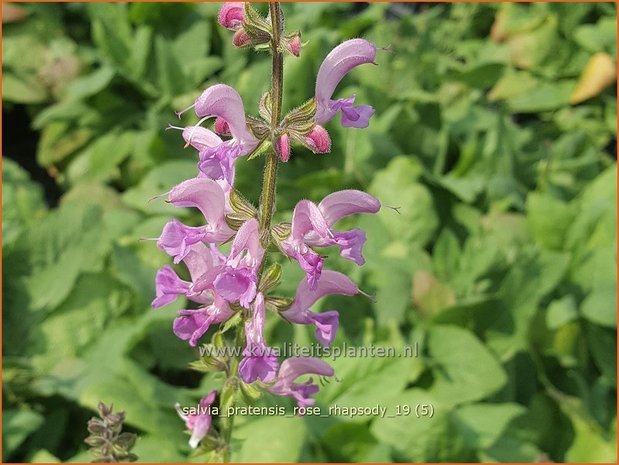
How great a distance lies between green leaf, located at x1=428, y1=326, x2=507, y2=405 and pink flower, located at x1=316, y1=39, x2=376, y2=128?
1602 mm

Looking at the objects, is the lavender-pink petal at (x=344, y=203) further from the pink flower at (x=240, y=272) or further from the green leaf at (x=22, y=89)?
the green leaf at (x=22, y=89)

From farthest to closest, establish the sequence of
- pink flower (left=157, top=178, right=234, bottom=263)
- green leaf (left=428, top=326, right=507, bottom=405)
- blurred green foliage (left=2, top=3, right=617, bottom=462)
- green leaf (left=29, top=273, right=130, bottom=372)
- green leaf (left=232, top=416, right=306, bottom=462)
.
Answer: green leaf (left=29, top=273, right=130, bottom=372)
green leaf (left=428, top=326, right=507, bottom=405)
blurred green foliage (left=2, top=3, right=617, bottom=462)
green leaf (left=232, top=416, right=306, bottom=462)
pink flower (left=157, top=178, right=234, bottom=263)

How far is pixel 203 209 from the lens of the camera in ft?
4.33

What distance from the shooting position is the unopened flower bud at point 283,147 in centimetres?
118

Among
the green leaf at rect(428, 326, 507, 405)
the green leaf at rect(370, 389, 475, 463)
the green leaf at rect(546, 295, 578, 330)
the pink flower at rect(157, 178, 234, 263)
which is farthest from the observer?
the green leaf at rect(546, 295, 578, 330)

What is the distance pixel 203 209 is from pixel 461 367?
1.68m

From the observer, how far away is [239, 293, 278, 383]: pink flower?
126 cm

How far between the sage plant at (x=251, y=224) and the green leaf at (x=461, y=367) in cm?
139

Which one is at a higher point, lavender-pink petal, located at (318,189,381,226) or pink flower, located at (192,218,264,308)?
lavender-pink petal, located at (318,189,381,226)

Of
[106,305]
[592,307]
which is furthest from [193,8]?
[592,307]

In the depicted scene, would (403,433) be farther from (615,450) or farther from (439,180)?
(439,180)

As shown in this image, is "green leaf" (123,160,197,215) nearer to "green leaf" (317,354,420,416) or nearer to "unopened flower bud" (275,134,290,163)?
"green leaf" (317,354,420,416)

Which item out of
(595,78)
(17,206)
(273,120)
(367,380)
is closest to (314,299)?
(273,120)

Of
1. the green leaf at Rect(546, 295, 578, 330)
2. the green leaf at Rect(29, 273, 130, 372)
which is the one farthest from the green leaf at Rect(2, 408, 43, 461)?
the green leaf at Rect(546, 295, 578, 330)
